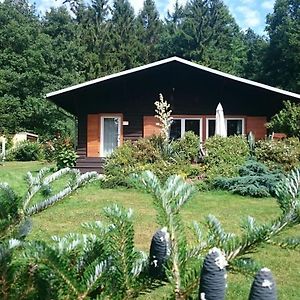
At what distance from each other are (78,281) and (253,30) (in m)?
71.5

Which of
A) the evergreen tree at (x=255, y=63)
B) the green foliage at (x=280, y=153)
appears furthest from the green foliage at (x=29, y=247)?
the evergreen tree at (x=255, y=63)

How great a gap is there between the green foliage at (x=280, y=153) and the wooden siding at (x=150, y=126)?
5.18 metres

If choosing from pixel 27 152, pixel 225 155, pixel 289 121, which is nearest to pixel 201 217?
pixel 225 155

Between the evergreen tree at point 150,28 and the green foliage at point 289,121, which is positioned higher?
the evergreen tree at point 150,28

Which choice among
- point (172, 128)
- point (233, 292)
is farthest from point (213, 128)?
point (233, 292)

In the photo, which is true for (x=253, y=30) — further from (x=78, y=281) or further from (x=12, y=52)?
(x=78, y=281)

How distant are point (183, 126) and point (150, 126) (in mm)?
1290

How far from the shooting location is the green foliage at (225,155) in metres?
12.6

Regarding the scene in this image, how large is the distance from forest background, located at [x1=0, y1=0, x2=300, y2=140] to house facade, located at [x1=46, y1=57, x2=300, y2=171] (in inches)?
718

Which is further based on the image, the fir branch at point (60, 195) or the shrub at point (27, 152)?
the shrub at point (27, 152)

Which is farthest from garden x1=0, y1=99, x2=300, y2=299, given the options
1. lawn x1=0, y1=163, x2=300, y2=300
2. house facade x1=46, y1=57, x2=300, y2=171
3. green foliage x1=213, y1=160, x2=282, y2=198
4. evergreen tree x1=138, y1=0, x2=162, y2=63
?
evergreen tree x1=138, y1=0, x2=162, y2=63

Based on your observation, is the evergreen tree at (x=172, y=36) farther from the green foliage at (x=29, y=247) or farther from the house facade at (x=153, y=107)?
the green foliage at (x=29, y=247)

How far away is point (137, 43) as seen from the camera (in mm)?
48625

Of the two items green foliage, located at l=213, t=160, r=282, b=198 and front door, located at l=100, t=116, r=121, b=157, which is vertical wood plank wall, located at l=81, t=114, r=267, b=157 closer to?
front door, located at l=100, t=116, r=121, b=157
